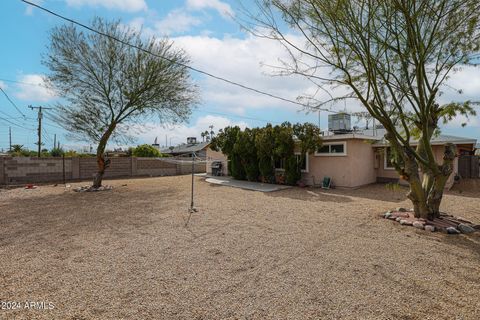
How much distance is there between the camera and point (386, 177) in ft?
44.6

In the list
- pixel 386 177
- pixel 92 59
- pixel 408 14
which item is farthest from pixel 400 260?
pixel 92 59

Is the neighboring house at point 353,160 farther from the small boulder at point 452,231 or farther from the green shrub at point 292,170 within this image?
the small boulder at point 452,231

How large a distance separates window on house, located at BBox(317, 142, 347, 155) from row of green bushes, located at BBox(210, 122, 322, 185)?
850 millimetres

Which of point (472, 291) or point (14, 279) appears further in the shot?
point (14, 279)

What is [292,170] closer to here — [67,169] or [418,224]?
[418,224]

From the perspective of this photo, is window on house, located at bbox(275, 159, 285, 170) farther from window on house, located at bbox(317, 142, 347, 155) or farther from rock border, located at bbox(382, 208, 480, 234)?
rock border, located at bbox(382, 208, 480, 234)

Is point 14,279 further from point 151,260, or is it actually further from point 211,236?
point 211,236

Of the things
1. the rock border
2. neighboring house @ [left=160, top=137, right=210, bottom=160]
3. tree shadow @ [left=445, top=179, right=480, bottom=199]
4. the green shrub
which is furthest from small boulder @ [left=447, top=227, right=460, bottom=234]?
neighboring house @ [left=160, top=137, right=210, bottom=160]

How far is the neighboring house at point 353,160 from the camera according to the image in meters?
12.0

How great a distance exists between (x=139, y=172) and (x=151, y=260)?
1706 cm

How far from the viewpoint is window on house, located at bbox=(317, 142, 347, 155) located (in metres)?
12.1

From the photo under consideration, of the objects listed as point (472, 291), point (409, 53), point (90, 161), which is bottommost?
point (472, 291)

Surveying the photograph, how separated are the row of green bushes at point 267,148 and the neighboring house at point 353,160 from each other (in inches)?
30.7

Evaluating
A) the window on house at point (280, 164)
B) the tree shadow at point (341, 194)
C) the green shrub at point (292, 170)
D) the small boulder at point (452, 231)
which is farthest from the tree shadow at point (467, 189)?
the window on house at point (280, 164)
